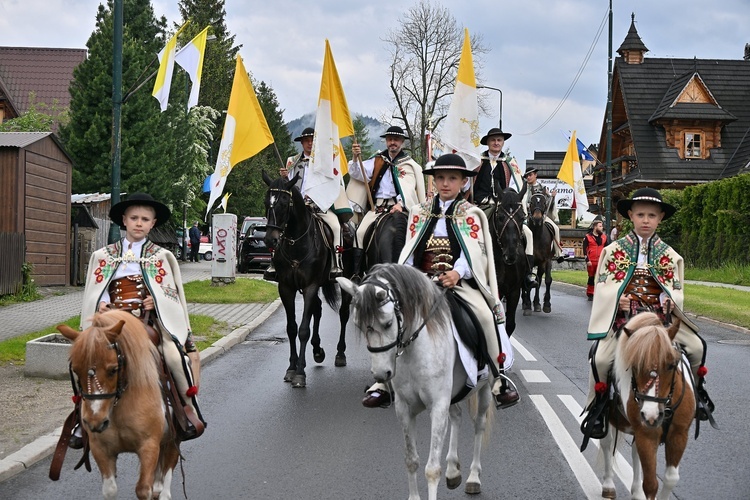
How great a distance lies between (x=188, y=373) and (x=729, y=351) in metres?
10.1

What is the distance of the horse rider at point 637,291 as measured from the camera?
230 inches

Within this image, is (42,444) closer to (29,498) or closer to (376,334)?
(29,498)

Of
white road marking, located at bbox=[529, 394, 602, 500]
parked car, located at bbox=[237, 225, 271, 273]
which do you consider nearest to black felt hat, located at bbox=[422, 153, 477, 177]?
white road marking, located at bbox=[529, 394, 602, 500]

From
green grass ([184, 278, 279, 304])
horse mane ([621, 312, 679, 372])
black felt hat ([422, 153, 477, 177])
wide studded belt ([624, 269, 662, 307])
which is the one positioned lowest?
green grass ([184, 278, 279, 304])

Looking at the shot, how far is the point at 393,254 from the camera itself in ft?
32.6

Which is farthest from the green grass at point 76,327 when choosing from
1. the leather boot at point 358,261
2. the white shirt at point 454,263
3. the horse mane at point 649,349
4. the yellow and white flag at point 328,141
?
the horse mane at point 649,349

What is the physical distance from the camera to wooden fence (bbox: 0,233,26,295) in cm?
1852

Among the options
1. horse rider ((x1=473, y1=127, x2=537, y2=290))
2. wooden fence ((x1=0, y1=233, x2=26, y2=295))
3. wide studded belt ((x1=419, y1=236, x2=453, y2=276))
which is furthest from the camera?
wooden fence ((x1=0, y1=233, x2=26, y2=295))

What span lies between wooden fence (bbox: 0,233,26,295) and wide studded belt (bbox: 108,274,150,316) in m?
13.9

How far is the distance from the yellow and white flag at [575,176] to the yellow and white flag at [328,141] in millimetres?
15700

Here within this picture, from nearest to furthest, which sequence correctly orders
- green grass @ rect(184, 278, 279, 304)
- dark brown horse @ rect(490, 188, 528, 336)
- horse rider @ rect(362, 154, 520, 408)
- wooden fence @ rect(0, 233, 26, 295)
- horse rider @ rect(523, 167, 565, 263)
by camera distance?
horse rider @ rect(362, 154, 520, 408), dark brown horse @ rect(490, 188, 528, 336), horse rider @ rect(523, 167, 565, 263), wooden fence @ rect(0, 233, 26, 295), green grass @ rect(184, 278, 279, 304)

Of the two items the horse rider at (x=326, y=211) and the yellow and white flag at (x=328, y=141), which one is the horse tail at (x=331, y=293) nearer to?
the horse rider at (x=326, y=211)

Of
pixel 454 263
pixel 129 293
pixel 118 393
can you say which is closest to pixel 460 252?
pixel 454 263

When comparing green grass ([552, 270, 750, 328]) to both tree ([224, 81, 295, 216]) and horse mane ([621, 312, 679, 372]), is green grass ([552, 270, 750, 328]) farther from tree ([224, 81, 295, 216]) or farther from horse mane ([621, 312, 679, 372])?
tree ([224, 81, 295, 216])
